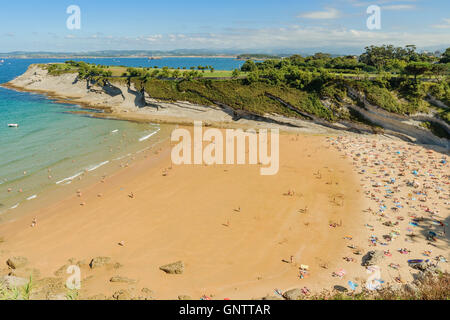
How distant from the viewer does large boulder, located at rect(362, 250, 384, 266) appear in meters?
14.3

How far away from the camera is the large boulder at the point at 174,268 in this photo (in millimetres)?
14133

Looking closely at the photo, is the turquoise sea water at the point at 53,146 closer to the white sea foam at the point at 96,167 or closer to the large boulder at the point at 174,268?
the white sea foam at the point at 96,167

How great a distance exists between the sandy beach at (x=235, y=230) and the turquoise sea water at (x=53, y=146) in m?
4.06

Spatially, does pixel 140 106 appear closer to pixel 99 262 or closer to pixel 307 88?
pixel 307 88

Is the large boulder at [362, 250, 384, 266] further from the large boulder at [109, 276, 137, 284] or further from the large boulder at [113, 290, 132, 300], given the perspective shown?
Result: the large boulder at [109, 276, 137, 284]

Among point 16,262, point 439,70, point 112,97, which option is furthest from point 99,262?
point 112,97

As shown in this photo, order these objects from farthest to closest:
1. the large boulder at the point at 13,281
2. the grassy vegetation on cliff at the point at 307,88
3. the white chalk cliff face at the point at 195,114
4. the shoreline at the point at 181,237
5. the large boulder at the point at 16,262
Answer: the grassy vegetation on cliff at the point at 307,88 < the white chalk cliff face at the point at 195,114 < the large boulder at the point at 16,262 < the shoreline at the point at 181,237 < the large boulder at the point at 13,281

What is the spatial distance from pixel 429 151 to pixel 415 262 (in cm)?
2402

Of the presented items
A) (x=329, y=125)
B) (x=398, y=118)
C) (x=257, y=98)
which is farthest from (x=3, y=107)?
(x=398, y=118)

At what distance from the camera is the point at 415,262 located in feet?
46.9

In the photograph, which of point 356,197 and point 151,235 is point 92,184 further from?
point 356,197

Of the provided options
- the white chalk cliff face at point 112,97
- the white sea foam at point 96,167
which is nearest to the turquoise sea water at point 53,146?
the white sea foam at point 96,167

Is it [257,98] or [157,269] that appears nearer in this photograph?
[157,269]

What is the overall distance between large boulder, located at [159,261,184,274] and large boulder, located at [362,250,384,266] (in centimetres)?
1016
